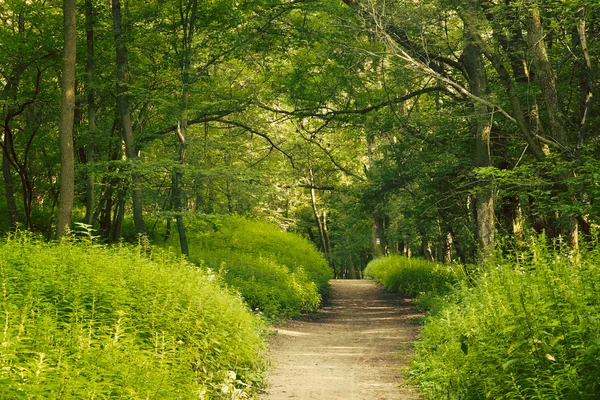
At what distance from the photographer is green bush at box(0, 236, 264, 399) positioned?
4.54 metres

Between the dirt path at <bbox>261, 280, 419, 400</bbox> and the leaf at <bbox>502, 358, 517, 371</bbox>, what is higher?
the leaf at <bbox>502, 358, 517, 371</bbox>

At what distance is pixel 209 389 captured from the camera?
6824 millimetres

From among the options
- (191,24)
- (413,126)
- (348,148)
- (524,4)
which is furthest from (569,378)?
(348,148)

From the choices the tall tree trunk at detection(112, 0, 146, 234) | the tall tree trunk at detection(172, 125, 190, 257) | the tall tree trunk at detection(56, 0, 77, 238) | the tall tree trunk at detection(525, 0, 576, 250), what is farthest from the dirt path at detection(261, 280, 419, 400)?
the tall tree trunk at detection(112, 0, 146, 234)

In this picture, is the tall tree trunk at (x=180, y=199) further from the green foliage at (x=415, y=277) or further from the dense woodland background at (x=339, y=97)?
the green foliage at (x=415, y=277)

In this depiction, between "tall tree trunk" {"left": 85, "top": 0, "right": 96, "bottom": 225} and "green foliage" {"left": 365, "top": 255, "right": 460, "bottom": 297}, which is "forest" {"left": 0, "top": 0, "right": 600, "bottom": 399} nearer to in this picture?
"tall tree trunk" {"left": 85, "top": 0, "right": 96, "bottom": 225}

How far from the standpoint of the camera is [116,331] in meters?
5.52

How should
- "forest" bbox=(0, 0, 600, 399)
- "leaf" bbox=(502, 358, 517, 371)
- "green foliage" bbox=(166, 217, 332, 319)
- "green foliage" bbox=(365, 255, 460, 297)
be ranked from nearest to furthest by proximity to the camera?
1. "leaf" bbox=(502, 358, 517, 371)
2. "forest" bbox=(0, 0, 600, 399)
3. "green foliage" bbox=(166, 217, 332, 319)
4. "green foliage" bbox=(365, 255, 460, 297)

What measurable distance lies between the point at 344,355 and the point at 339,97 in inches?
359

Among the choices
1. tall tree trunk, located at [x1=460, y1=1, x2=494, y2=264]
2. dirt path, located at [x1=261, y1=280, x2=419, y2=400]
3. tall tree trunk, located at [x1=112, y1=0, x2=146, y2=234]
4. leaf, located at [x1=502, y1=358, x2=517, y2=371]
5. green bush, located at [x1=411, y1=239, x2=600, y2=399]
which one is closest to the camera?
green bush, located at [x1=411, y1=239, x2=600, y2=399]

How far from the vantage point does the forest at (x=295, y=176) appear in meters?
5.54

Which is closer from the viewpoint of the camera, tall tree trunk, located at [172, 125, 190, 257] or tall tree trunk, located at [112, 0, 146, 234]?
tall tree trunk, located at [172, 125, 190, 257]

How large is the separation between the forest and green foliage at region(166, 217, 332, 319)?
0.10m

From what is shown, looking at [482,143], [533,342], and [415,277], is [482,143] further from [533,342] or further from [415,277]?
[415,277]
